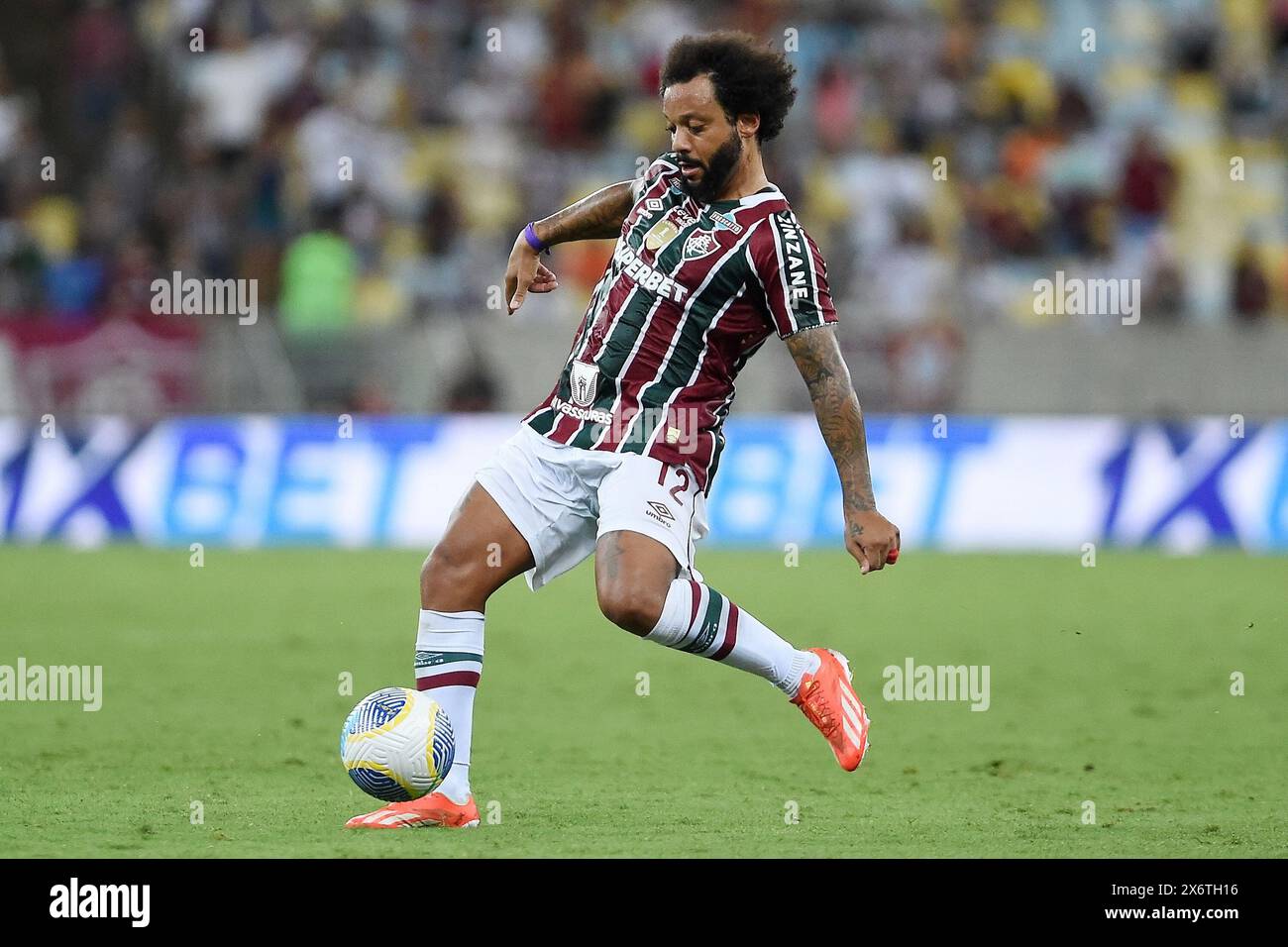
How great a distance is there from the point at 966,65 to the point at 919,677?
38.5 feet

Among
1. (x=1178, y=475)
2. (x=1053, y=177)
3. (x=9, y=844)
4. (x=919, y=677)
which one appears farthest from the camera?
(x=1053, y=177)

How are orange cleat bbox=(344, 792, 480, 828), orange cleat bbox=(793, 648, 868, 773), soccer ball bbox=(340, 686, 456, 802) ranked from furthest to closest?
orange cleat bbox=(793, 648, 868, 773) < orange cleat bbox=(344, 792, 480, 828) < soccer ball bbox=(340, 686, 456, 802)

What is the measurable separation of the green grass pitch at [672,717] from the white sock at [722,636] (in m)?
0.48

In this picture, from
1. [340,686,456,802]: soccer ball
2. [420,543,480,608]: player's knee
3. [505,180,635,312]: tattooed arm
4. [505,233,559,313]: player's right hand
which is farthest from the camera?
[505,233,559,313]: player's right hand

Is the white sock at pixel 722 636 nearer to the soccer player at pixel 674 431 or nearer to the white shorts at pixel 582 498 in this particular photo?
the soccer player at pixel 674 431

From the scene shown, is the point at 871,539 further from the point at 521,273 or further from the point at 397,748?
the point at 521,273

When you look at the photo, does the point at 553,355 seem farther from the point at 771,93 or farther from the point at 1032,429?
the point at 771,93

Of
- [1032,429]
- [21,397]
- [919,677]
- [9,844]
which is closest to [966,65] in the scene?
[1032,429]

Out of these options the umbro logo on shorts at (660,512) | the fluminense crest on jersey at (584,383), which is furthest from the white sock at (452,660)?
the fluminense crest on jersey at (584,383)

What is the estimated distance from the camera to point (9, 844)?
5938 mm

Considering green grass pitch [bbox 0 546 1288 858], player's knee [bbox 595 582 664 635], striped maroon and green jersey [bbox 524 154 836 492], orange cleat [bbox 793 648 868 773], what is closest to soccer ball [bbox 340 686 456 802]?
green grass pitch [bbox 0 546 1288 858]

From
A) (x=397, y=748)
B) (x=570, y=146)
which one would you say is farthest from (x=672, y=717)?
(x=570, y=146)

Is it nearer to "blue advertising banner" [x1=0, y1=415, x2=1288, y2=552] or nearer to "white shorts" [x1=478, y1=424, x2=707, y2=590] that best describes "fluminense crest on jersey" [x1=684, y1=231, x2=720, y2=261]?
"white shorts" [x1=478, y1=424, x2=707, y2=590]

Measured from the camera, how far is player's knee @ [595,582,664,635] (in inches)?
249
